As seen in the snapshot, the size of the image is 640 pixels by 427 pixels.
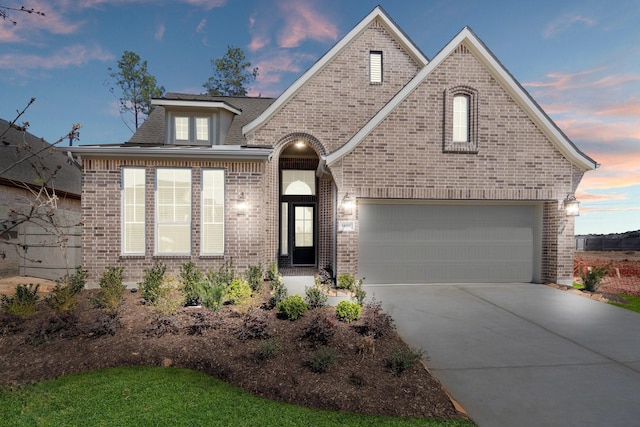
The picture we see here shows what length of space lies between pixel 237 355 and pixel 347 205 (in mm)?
5605

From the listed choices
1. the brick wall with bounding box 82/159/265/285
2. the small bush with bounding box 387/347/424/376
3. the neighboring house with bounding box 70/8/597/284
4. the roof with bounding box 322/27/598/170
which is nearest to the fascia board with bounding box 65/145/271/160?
the neighboring house with bounding box 70/8/597/284

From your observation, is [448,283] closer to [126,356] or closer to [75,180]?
[126,356]

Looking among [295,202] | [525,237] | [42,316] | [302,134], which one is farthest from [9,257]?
[525,237]

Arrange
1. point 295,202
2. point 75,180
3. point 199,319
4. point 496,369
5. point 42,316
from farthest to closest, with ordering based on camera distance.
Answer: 1. point 75,180
2. point 295,202
3. point 42,316
4. point 199,319
5. point 496,369

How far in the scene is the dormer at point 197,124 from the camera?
42.9ft

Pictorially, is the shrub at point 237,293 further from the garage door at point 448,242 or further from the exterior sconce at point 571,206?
the exterior sconce at point 571,206

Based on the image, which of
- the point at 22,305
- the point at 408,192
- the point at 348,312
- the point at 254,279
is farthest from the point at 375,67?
the point at 22,305

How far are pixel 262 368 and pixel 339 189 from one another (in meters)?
6.00

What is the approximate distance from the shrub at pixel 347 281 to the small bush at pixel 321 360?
489 centimetres

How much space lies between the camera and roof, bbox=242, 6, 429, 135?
12.1 metres

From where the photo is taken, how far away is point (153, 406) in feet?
13.3

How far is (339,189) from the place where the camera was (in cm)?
999

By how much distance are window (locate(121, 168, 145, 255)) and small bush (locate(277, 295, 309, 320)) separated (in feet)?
17.1

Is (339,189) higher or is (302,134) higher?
(302,134)
